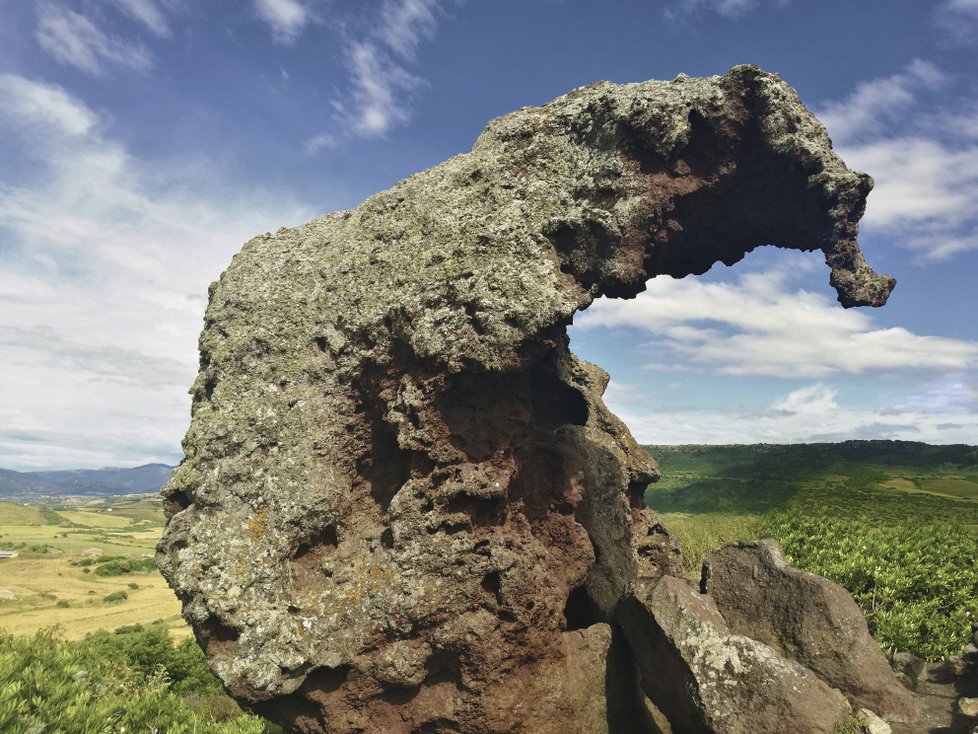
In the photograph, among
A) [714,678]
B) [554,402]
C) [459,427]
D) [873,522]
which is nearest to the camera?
[714,678]

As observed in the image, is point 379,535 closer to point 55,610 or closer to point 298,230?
point 298,230

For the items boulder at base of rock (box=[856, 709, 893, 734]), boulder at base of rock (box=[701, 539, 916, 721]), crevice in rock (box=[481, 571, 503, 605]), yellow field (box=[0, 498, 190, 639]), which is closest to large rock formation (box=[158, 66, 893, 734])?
crevice in rock (box=[481, 571, 503, 605])

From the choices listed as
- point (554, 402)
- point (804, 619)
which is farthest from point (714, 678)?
point (554, 402)

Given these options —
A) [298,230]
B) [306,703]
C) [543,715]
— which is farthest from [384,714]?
[298,230]

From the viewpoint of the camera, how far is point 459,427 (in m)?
10.1

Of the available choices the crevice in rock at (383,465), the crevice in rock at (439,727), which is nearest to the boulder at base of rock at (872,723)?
the crevice in rock at (439,727)

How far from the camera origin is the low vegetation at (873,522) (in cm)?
1431

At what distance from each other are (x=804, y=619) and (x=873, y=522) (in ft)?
45.2

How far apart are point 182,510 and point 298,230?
6.63m

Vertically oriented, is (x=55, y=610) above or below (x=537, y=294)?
below

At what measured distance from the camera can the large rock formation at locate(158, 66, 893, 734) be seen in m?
9.47

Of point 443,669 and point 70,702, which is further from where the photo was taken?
point 443,669

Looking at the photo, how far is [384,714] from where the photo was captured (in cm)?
949

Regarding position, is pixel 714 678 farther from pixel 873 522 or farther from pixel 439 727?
pixel 873 522
